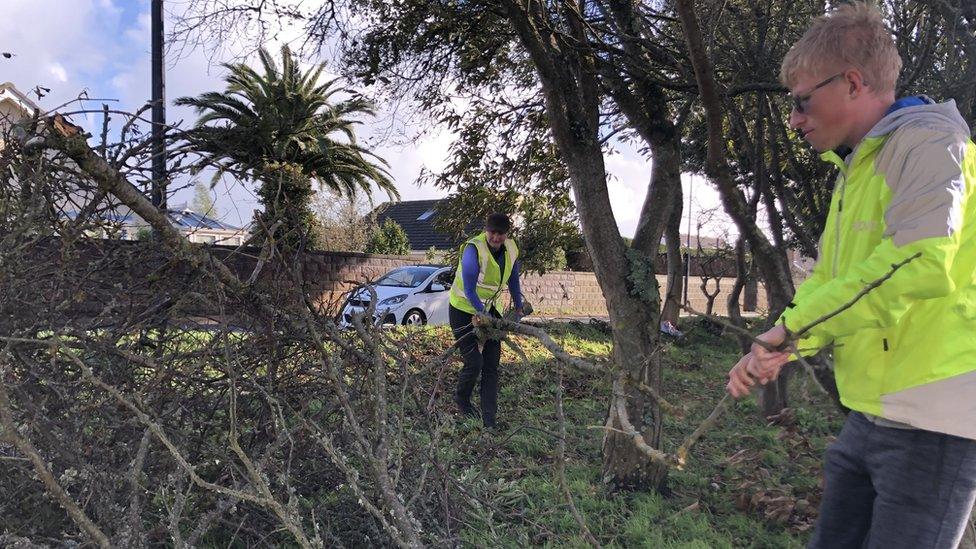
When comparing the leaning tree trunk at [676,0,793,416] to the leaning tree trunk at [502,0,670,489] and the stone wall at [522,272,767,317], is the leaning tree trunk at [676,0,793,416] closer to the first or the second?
the leaning tree trunk at [502,0,670,489]

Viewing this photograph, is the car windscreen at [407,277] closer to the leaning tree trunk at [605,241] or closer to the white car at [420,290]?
the white car at [420,290]

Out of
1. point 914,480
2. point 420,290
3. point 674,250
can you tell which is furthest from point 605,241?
point 420,290

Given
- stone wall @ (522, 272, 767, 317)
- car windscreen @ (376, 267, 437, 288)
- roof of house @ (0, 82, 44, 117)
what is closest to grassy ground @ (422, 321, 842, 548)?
roof of house @ (0, 82, 44, 117)

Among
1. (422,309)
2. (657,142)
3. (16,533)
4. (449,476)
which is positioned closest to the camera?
(16,533)

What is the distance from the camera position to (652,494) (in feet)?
13.8

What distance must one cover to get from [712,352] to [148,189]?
1005cm

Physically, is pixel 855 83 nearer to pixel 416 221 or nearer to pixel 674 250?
pixel 674 250

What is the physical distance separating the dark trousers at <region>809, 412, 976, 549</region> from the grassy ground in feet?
1.03

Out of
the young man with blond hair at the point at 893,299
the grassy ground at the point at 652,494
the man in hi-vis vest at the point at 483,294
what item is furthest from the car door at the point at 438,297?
the young man with blond hair at the point at 893,299

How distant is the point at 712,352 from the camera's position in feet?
36.9

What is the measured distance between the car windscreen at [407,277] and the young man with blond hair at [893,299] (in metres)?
11.7

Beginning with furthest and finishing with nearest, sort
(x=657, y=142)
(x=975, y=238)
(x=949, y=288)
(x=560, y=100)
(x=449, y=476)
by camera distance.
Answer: (x=657, y=142), (x=560, y=100), (x=449, y=476), (x=975, y=238), (x=949, y=288)

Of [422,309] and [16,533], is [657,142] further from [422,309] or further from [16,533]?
[422,309]

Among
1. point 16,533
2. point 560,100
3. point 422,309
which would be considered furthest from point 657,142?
point 422,309
